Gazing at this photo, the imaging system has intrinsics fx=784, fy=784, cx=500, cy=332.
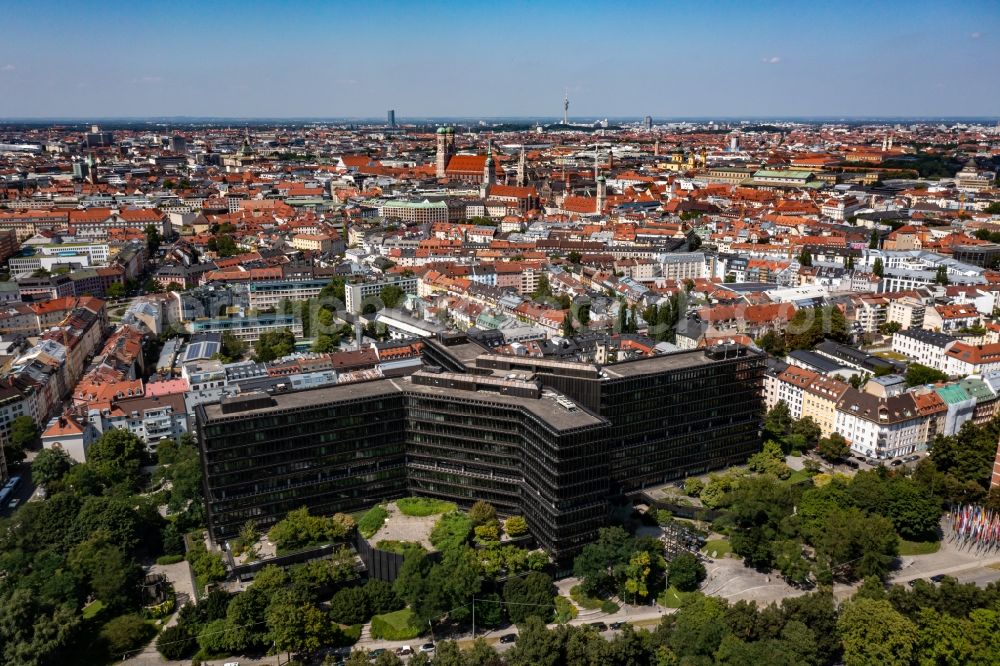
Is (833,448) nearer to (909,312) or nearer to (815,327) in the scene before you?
(815,327)

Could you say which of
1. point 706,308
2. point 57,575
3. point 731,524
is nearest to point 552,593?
point 731,524

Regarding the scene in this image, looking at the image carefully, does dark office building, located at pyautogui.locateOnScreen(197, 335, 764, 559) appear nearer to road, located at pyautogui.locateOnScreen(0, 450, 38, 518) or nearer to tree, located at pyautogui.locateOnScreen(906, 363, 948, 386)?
road, located at pyautogui.locateOnScreen(0, 450, 38, 518)

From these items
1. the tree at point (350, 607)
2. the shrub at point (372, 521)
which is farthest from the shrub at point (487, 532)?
the tree at point (350, 607)

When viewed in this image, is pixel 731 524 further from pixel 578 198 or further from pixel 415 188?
pixel 415 188

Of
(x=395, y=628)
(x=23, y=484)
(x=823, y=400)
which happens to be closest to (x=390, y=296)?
(x=23, y=484)

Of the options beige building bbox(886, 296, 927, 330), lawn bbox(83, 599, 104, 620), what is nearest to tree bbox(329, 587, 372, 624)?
lawn bbox(83, 599, 104, 620)
